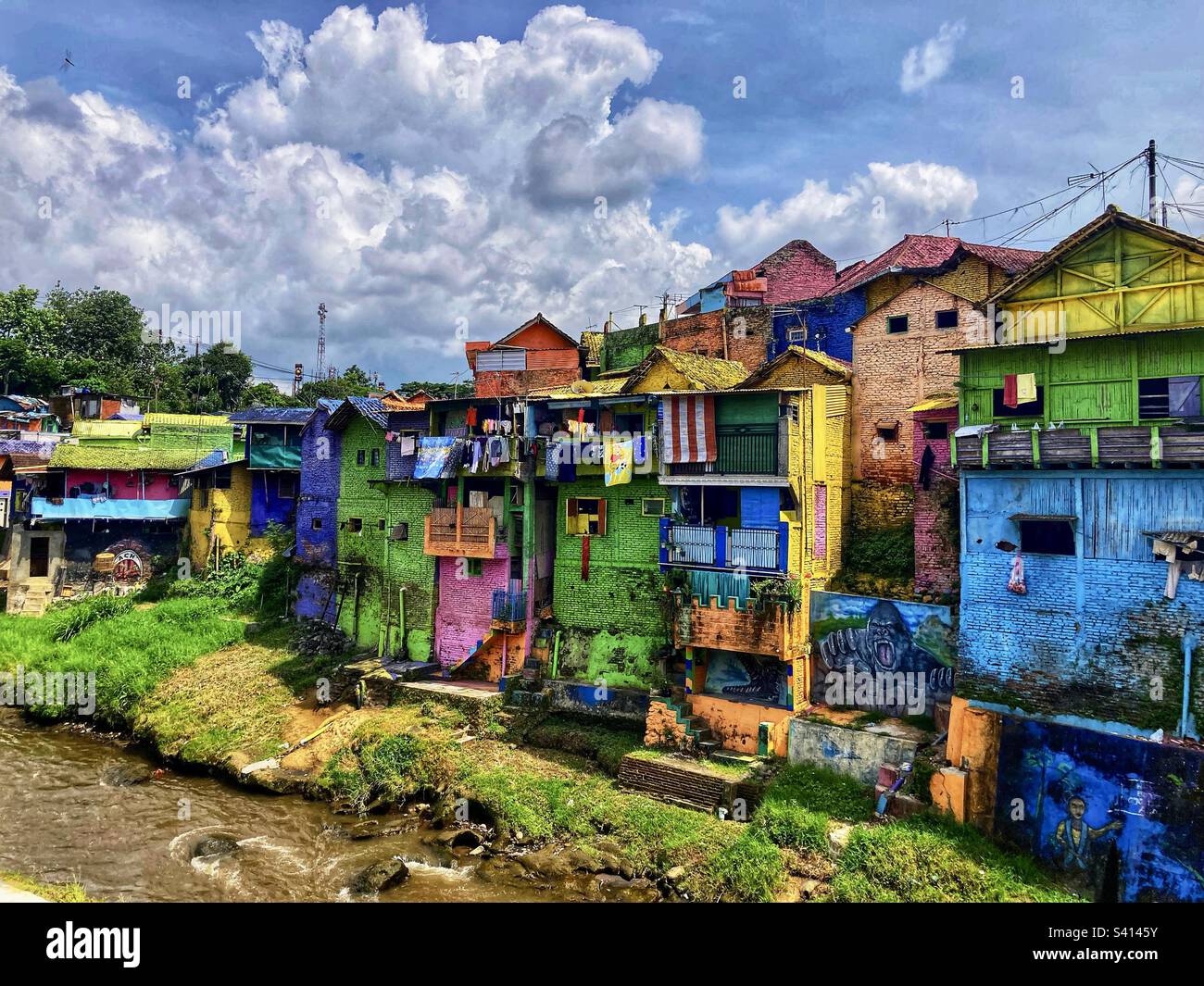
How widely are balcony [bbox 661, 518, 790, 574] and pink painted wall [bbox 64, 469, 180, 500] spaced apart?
29.2 meters

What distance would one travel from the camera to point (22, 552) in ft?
124

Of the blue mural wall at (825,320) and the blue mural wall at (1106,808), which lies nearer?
the blue mural wall at (1106,808)

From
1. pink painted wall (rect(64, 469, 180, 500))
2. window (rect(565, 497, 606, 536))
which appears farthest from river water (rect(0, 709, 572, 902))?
pink painted wall (rect(64, 469, 180, 500))

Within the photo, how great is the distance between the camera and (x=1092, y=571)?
17.1 meters

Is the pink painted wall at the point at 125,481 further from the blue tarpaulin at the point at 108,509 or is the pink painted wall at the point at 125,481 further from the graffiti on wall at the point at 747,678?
the graffiti on wall at the point at 747,678

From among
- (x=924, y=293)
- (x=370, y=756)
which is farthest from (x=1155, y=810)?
(x=370, y=756)

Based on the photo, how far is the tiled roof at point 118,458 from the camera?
38.1 m

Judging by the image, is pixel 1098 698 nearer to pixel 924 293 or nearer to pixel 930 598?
pixel 930 598

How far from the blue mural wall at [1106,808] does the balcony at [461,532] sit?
54.6 ft

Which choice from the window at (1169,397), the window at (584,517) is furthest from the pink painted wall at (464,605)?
the window at (1169,397)

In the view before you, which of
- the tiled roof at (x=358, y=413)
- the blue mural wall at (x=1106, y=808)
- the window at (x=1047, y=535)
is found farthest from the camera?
the tiled roof at (x=358, y=413)

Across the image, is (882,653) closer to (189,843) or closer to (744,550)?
(744,550)

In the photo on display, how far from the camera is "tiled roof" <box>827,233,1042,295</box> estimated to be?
85.1ft

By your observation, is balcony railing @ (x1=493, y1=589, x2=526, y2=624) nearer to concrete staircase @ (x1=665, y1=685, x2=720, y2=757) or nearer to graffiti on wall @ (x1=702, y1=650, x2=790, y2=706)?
concrete staircase @ (x1=665, y1=685, x2=720, y2=757)
